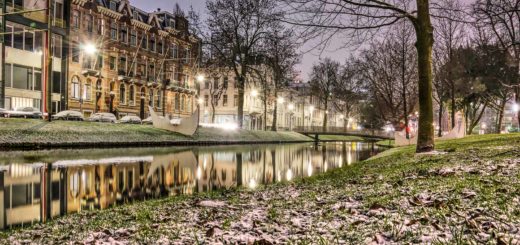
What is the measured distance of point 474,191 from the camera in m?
5.02

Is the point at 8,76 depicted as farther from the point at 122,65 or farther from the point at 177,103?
the point at 177,103

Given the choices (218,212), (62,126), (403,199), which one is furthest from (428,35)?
(62,126)

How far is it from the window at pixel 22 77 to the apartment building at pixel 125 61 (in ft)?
15.9

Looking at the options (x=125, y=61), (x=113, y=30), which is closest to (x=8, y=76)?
(x=113, y=30)

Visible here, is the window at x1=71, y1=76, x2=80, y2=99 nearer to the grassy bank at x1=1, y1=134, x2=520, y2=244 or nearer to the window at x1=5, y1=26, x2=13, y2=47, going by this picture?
the window at x1=5, y1=26, x2=13, y2=47

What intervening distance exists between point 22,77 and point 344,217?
4151cm

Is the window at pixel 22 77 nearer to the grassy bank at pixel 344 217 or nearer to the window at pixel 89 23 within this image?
the window at pixel 89 23

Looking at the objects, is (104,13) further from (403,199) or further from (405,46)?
(403,199)

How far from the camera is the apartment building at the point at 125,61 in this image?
148ft

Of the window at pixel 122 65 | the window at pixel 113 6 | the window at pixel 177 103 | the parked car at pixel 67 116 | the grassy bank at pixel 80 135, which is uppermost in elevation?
the window at pixel 113 6

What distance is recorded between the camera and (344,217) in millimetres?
4574

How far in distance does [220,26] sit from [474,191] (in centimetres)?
3799

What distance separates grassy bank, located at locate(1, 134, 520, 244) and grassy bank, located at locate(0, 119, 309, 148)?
1886 cm

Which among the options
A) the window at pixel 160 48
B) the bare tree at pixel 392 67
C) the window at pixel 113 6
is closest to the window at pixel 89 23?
the window at pixel 113 6
